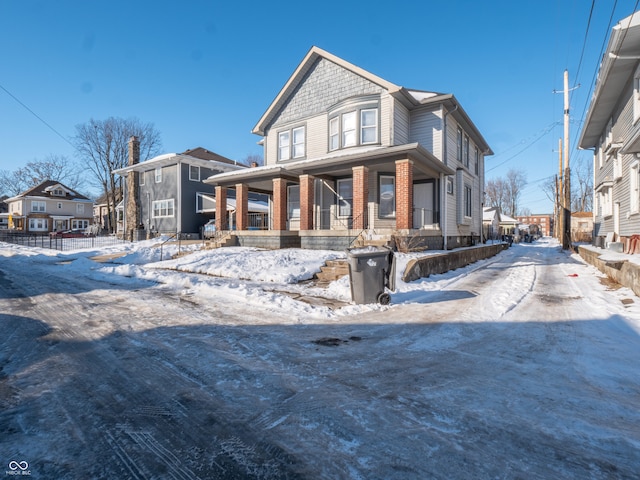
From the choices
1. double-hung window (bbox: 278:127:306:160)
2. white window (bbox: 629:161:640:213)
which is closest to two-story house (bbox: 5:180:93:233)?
double-hung window (bbox: 278:127:306:160)

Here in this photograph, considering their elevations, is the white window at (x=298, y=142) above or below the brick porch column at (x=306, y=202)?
above

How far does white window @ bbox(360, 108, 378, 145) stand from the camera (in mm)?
15859

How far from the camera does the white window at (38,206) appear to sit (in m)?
51.4

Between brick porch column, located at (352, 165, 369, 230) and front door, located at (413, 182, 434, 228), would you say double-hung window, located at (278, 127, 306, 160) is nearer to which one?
brick porch column, located at (352, 165, 369, 230)

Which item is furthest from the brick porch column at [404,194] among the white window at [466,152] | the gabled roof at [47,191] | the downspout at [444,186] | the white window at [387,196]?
the gabled roof at [47,191]

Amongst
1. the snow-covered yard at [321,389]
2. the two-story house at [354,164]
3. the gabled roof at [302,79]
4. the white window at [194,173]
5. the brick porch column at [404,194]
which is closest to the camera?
the snow-covered yard at [321,389]

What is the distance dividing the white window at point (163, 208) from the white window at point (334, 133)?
53.6 ft

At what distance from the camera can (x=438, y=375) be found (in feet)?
11.8

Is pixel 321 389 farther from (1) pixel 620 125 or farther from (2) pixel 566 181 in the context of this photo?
(2) pixel 566 181

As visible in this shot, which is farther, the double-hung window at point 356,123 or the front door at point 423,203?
the front door at point 423,203

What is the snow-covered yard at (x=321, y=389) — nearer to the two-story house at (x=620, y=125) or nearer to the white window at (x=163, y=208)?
the two-story house at (x=620, y=125)

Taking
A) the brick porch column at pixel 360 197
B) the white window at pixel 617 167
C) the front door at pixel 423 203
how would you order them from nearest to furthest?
the brick porch column at pixel 360 197, the white window at pixel 617 167, the front door at pixel 423 203

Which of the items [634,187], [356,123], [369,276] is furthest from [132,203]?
[634,187]

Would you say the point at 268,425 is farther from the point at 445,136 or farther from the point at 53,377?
the point at 445,136
